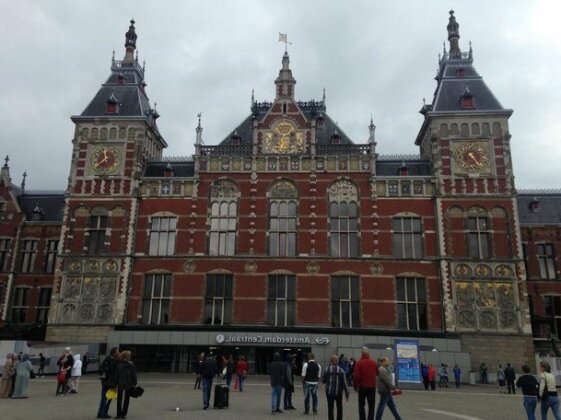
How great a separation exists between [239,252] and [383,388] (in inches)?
955

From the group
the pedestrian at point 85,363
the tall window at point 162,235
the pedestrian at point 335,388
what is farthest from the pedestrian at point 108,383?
the tall window at point 162,235

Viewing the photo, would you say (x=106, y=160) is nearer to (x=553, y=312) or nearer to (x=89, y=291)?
(x=89, y=291)

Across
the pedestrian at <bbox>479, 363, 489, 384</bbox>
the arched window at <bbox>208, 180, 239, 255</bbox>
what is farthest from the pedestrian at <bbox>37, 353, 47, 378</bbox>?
the pedestrian at <bbox>479, 363, 489, 384</bbox>

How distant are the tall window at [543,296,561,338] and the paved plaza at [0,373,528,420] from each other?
17855 millimetres

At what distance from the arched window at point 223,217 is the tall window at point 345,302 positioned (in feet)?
25.0

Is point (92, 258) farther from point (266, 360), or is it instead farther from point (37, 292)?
point (266, 360)

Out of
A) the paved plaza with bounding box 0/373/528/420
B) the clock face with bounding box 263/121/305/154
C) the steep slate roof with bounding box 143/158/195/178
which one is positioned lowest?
the paved plaza with bounding box 0/373/528/420

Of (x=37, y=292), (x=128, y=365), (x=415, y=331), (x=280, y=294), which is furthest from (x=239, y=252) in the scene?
(x=128, y=365)

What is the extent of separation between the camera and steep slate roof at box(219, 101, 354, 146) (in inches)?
1560

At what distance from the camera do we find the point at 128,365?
13164 millimetres

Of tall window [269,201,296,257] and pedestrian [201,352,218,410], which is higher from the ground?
tall window [269,201,296,257]

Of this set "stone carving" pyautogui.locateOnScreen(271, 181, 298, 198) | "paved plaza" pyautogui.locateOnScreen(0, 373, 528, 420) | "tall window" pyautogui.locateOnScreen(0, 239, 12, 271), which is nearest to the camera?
"paved plaza" pyautogui.locateOnScreen(0, 373, 528, 420)

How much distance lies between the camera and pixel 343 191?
36688mm

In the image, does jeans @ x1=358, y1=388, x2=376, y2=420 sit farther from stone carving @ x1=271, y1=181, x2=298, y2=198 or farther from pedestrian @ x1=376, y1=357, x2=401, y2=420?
stone carving @ x1=271, y1=181, x2=298, y2=198
